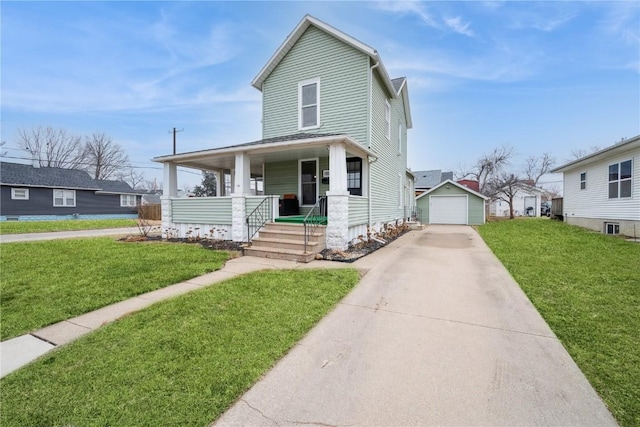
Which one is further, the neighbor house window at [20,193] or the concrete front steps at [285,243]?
the neighbor house window at [20,193]

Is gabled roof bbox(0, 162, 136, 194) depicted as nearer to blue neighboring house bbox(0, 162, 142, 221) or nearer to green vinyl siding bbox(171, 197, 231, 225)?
blue neighboring house bbox(0, 162, 142, 221)

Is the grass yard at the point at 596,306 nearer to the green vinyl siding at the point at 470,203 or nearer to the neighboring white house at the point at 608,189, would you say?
the neighboring white house at the point at 608,189

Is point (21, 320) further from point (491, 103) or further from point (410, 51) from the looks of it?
point (491, 103)

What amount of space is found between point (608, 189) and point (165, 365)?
18.4 meters

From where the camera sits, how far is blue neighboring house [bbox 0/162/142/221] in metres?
22.6

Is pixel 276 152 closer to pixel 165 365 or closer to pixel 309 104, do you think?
pixel 309 104

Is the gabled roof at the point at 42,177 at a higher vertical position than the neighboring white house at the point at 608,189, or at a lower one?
higher

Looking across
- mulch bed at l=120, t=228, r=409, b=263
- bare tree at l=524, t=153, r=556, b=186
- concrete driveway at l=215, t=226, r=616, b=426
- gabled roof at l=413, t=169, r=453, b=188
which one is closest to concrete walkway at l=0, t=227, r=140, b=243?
mulch bed at l=120, t=228, r=409, b=263

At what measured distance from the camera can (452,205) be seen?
21.3 metres

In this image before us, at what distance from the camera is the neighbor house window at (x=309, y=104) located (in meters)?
10.9

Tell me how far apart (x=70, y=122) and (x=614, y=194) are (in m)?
48.0

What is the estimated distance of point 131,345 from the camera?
9.82ft

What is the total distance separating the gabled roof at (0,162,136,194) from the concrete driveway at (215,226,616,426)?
3136 centimetres

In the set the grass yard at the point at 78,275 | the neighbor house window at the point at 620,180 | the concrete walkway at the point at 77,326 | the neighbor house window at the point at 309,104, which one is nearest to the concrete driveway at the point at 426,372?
the concrete walkway at the point at 77,326
